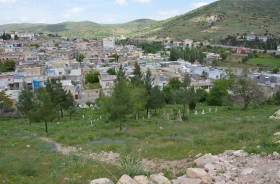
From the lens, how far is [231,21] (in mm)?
124000

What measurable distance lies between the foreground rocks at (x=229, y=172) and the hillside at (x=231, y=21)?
365 ft

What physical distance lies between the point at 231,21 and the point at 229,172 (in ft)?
424

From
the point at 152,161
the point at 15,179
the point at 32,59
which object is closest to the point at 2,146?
the point at 15,179

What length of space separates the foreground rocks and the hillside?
11128cm

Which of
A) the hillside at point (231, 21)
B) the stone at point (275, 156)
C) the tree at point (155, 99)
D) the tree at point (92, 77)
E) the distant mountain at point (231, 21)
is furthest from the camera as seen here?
the hillside at point (231, 21)

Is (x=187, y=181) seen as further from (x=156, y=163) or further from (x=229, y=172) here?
(x=156, y=163)

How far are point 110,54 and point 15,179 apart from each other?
6864cm

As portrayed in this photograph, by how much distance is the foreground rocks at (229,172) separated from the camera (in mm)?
6507

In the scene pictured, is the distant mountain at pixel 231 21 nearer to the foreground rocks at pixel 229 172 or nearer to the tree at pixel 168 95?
the tree at pixel 168 95

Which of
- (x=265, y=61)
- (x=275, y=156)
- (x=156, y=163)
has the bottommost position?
(x=156, y=163)

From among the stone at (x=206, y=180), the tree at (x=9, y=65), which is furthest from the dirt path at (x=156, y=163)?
the tree at (x=9, y=65)

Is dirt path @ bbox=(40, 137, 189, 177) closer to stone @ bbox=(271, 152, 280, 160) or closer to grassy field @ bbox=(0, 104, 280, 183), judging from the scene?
grassy field @ bbox=(0, 104, 280, 183)

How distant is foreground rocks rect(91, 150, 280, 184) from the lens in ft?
21.3

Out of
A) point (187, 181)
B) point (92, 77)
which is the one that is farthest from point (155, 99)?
point (92, 77)
